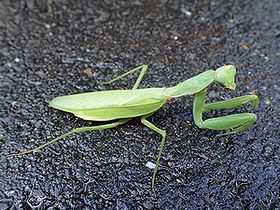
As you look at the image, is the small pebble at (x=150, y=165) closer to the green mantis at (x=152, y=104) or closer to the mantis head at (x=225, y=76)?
the green mantis at (x=152, y=104)

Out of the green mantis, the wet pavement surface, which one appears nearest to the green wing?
the green mantis

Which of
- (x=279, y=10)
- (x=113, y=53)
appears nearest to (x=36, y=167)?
(x=113, y=53)

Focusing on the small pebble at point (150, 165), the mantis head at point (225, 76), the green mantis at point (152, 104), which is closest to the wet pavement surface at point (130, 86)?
the small pebble at point (150, 165)

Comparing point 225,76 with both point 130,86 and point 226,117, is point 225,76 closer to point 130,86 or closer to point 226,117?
point 226,117

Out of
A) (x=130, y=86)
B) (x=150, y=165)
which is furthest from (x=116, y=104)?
(x=130, y=86)

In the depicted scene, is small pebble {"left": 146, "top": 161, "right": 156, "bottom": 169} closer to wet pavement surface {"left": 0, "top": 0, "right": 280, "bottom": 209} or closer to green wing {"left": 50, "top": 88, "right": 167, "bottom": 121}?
wet pavement surface {"left": 0, "top": 0, "right": 280, "bottom": 209}

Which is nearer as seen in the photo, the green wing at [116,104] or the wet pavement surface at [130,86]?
the wet pavement surface at [130,86]
